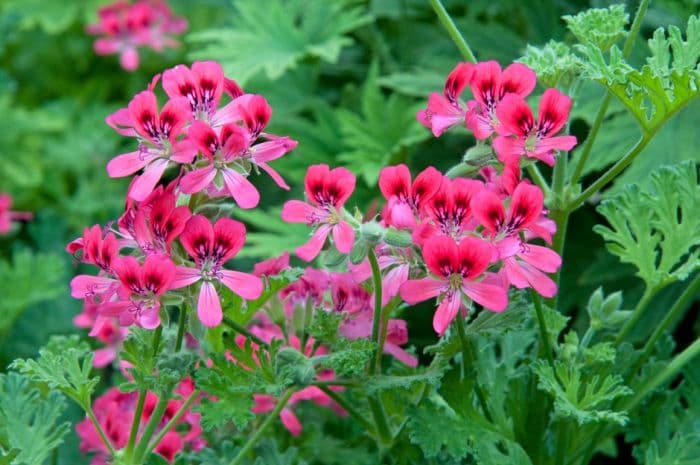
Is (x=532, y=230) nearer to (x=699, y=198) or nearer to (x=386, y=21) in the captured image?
(x=699, y=198)

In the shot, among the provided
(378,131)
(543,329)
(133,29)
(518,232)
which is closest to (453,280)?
(518,232)

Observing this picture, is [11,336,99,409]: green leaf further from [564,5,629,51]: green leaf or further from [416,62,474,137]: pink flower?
[564,5,629,51]: green leaf

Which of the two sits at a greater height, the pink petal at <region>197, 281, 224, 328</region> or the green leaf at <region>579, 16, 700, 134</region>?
the green leaf at <region>579, 16, 700, 134</region>

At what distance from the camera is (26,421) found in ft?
3.82

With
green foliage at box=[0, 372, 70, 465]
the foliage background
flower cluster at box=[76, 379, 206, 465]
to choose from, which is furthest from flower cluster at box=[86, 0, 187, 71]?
green foliage at box=[0, 372, 70, 465]

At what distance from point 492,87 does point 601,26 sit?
17 cm

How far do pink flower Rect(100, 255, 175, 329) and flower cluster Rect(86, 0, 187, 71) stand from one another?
1.71 meters

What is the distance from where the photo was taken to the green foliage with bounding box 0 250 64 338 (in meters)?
1.80

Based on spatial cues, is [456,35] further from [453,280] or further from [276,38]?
[276,38]

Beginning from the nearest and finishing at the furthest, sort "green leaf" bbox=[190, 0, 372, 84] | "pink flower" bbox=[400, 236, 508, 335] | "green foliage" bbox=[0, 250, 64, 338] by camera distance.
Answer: "pink flower" bbox=[400, 236, 508, 335] < "green foliage" bbox=[0, 250, 64, 338] < "green leaf" bbox=[190, 0, 372, 84]

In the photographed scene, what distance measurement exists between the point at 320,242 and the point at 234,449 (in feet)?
1.03

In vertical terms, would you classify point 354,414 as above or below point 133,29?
below

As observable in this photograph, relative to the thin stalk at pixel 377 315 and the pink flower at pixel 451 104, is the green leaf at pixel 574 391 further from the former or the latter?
the pink flower at pixel 451 104

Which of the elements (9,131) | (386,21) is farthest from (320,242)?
(9,131)
